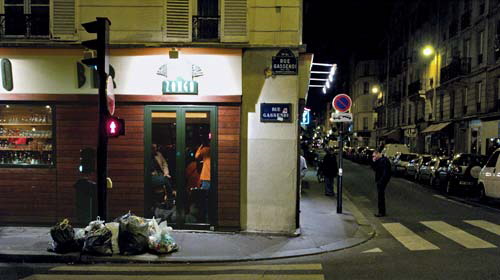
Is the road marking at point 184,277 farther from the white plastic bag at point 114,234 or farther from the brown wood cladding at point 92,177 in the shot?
the brown wood cladding at point 92,177

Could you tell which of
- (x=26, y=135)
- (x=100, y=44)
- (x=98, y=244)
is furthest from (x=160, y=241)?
(x=26, y=135)

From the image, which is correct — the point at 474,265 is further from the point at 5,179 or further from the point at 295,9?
the point at 5,179

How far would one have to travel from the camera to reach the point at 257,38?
9.66m

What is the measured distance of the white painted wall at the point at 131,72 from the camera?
9672 mm

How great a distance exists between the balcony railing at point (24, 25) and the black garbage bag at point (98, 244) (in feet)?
15.9

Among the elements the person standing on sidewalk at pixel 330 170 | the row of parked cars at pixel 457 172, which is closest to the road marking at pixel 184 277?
the row of parked cars at pixel 457 172

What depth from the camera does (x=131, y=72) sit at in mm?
9805

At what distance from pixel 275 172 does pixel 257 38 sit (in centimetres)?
281

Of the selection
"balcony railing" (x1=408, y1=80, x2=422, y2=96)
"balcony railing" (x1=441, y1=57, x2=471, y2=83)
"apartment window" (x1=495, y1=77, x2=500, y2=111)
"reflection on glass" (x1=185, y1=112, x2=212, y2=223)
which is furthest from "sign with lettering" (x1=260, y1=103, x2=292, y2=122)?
"balcony railing" (x1=408, y1=80, x2=422, y2=96)

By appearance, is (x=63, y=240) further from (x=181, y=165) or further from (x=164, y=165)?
(x=181, y=165)

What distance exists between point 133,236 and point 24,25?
5.55m

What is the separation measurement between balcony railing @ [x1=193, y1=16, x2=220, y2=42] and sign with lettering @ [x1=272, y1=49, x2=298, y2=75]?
1439 mm

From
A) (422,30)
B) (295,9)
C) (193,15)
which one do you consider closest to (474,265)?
(295,9)

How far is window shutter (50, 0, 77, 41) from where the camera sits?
32.3 feet
